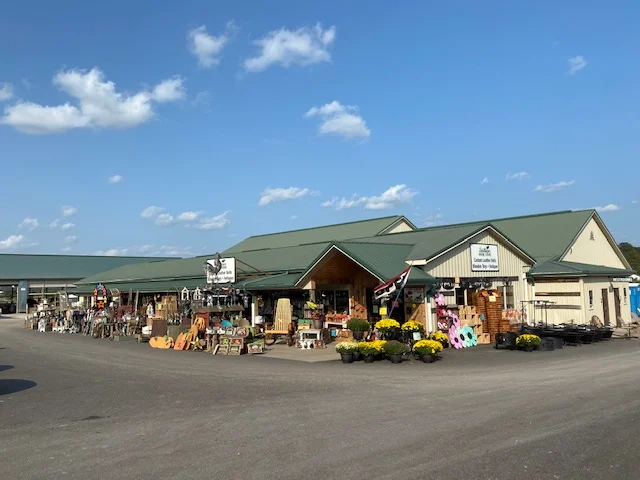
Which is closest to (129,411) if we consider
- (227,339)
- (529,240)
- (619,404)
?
(619,404)

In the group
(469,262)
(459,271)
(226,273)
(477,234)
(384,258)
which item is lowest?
(459,271)

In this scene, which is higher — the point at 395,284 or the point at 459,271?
the point at 459,271

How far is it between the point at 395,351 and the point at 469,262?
865 centimetres

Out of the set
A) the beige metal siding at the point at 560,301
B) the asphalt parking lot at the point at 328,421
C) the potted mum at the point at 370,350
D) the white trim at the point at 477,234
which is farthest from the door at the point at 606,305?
the potted mum at the point at 370,350

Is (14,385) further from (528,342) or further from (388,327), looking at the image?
(528,342)

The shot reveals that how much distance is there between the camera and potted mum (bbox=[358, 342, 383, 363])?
661 inches

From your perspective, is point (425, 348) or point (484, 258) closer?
point (425, 348)

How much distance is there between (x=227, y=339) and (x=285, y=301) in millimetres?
4285

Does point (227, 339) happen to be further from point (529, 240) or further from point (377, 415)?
point (529, 240)

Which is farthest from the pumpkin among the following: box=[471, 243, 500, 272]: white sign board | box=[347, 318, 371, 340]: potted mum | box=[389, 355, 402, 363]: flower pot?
box=[471, 243, 500, 272]: white sign board

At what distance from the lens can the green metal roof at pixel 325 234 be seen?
39.0m

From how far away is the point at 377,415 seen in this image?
943 cm

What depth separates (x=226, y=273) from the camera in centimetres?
2689

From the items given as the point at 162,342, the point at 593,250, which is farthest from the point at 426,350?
the point at 593,250
